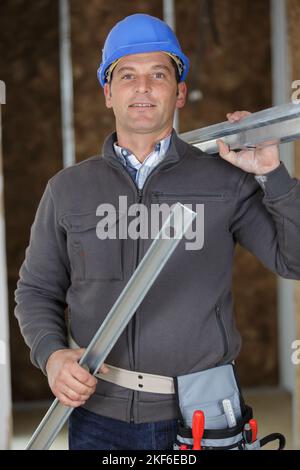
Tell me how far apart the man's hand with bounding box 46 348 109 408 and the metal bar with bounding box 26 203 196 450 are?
17 millimetres

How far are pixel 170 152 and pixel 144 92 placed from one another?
0.15 m

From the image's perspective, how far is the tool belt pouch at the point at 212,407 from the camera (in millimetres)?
1372

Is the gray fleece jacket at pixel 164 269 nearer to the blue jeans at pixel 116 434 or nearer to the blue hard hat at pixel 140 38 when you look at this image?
the blue jeans at pixel 116 434

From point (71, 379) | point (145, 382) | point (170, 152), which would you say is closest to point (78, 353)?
point (71, 379)

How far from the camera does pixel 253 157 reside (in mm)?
1383

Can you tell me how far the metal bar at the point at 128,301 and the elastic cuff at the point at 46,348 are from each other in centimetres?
14

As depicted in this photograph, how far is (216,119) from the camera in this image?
4473 mm

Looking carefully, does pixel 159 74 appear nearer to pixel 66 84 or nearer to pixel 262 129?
pixel 262 129

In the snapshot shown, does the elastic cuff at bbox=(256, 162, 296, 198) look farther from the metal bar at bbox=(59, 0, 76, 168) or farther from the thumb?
the metal bar at bbox=(59, 0, 76, 168)

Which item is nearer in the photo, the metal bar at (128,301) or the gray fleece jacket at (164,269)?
the metal bar at (128,301)

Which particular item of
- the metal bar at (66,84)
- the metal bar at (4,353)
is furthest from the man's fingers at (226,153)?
the metal bar at (66,84)

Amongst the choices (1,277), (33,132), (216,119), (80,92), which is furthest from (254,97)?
(1,277)

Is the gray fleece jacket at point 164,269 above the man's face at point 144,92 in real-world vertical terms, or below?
below

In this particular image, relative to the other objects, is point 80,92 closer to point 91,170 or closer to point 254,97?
point 254,97
